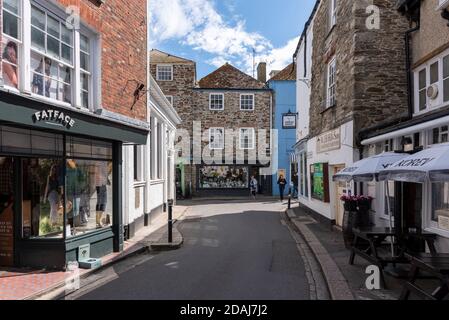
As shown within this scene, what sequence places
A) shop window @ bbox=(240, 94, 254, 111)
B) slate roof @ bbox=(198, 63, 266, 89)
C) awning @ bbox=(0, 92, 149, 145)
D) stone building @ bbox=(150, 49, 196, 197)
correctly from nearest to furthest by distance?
Answer: awning @ bbox=(0, 92, 149, 145)
stone building @ bbox=(150, 49, 196, 197)
shop window @ bbox=(240, 94, 254, 111)
slate roof @ bbox=(198, 63, 266, 89)

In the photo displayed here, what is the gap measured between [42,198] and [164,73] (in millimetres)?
22766

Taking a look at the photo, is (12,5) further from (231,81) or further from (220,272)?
(231,81)

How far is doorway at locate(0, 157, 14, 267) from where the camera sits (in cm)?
776

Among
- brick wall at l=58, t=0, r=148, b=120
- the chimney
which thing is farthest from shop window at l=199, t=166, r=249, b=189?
brick wall at l=58, t=0, r=148, b=120

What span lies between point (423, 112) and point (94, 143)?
727cm

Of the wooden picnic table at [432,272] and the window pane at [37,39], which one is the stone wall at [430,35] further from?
the window pane at [37,39]

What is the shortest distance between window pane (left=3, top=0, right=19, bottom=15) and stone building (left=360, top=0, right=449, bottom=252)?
710 centimetres

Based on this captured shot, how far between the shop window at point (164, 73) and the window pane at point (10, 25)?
23.4 meters

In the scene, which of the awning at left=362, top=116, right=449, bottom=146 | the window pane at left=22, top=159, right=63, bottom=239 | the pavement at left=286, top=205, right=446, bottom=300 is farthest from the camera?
the window pane at left=22, top=159, right=63, bottom=239

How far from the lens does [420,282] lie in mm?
6699

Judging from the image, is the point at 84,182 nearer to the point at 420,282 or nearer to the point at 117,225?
the point at 117,225

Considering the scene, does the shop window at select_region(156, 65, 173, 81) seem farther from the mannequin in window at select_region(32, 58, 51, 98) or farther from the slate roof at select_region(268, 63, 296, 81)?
the mannequin in window at select_region(32, 58, 51, 98)

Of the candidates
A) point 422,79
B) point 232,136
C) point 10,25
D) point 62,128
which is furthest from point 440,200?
point 232,136
